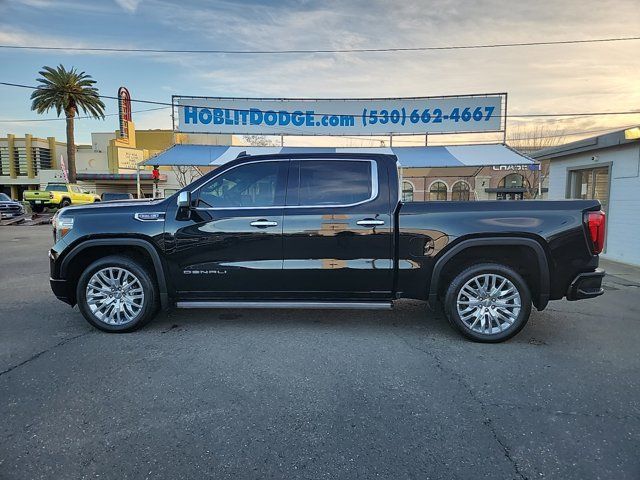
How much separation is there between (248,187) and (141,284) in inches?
62.4

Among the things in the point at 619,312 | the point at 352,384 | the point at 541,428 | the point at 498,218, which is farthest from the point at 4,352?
the point at 619,312

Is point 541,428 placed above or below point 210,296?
below

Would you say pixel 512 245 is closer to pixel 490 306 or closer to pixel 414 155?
pixel 490 306

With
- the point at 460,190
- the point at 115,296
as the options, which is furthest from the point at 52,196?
the point at 460,190

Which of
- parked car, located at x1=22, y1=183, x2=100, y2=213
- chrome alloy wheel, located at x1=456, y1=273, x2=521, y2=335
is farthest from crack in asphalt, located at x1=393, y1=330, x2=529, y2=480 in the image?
parked car, located at x1=22, y1=183, x2=100, y2=213

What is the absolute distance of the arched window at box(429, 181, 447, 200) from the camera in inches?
2140

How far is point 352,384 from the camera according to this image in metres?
3.46

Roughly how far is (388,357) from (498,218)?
1.83 m

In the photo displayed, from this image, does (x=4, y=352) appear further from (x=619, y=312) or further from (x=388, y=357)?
(x=619, y=312)

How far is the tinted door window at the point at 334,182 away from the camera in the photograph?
457 centimetres

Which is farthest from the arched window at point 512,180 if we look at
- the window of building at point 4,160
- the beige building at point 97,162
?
the window of building at point 4,160

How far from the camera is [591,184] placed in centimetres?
1148

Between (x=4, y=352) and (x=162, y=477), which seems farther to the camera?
(x=4, y=352)

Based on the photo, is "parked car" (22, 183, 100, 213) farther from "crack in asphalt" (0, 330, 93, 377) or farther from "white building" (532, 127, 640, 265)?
"white building" (532, 127, 640, 265)
